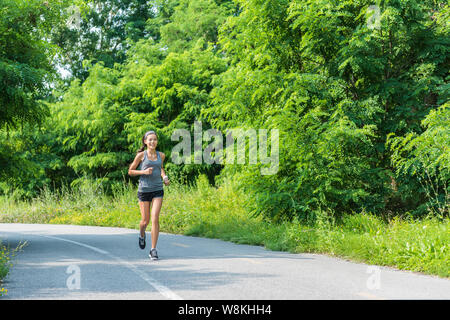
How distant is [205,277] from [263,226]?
5328 mm

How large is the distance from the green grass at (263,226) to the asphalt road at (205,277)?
39 cm

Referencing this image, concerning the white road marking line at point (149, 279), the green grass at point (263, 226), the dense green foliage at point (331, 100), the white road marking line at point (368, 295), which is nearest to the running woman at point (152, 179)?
the white road marking line at point (149, 279)

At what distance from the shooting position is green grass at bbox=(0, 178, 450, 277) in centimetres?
840

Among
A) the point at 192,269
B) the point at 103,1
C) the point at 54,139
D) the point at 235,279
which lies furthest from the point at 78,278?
the point at 103,1

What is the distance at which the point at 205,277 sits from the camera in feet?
24.7

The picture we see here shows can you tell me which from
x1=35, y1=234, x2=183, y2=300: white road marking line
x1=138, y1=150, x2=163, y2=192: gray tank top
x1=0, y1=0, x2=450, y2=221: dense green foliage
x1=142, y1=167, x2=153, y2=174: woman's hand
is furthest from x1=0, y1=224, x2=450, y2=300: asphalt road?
x1=0, y1=0, x2=450, y2=221: dense green foliage

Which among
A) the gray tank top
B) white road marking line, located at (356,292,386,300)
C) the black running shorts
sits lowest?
white road marking line, located at (356,292,386,300)

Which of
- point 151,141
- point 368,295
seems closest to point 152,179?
point 151,141

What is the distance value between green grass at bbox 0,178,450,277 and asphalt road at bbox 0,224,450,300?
39 centimetres

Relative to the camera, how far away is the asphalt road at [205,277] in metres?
6.34

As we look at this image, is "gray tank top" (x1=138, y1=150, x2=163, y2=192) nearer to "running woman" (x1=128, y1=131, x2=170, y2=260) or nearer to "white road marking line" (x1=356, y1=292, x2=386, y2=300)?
"running woman" (x1=128, y1=131, x2=170, y2=260)

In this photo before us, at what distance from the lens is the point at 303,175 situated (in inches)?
465

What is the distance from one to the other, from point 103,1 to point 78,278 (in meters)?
37.6

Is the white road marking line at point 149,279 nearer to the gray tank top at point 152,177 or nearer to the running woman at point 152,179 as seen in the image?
the running woman at point 152,179
